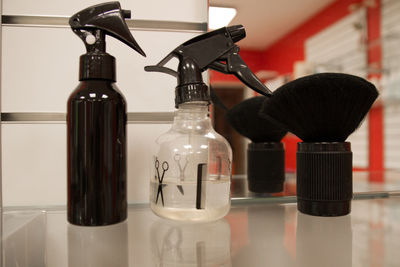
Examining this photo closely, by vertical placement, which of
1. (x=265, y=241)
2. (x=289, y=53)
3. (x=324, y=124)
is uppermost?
(x=289, y=53)

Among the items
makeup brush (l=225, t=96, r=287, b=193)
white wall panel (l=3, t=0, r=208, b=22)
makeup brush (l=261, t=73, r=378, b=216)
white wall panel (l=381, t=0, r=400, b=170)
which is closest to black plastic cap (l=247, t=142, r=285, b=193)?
makeup brush (l=225, t=96, r=287, b=193)

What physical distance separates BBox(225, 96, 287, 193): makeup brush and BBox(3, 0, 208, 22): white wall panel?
0.14 metres

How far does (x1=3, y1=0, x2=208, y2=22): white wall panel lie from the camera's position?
407mm

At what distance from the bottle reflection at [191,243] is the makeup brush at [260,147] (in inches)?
5.3

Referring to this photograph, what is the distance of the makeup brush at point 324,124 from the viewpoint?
11.7 inches

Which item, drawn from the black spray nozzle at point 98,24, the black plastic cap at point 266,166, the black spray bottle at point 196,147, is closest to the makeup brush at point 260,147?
the black plastic cap at point 266,166

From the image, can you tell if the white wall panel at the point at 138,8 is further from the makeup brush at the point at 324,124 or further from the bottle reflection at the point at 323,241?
the bottle reflection at the point at 323,241

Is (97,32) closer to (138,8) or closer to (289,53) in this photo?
(138,8)

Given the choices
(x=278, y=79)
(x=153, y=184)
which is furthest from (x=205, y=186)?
(x=278, y=79)

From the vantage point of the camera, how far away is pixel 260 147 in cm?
45

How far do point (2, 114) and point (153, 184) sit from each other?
225 millimetres

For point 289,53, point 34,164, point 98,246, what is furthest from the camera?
point 289,53

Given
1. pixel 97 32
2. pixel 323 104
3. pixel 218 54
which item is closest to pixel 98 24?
pixel 97 32

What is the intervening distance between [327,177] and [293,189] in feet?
0.52
